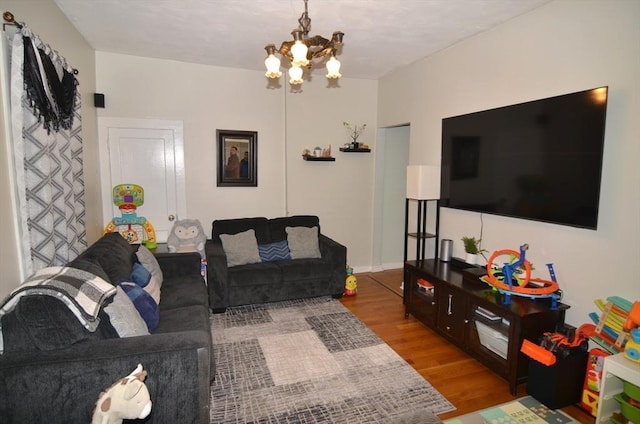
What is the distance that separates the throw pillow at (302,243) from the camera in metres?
4.21

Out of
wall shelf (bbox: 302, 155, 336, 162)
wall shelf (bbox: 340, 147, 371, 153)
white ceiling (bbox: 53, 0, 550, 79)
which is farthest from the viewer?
wall shelf (bbox: 340, 147, 371, 153)

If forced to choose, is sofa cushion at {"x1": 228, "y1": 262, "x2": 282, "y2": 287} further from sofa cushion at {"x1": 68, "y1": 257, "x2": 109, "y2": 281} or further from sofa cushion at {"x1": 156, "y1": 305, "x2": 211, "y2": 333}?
sofa cushion at {"x1": 68, "y1": 257, "x2": 109, "y2": 281}

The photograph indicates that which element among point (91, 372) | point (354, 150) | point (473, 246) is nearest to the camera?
point (91, 372)

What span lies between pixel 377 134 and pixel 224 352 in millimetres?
3509

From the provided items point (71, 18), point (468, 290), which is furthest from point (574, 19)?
point (71, 18)

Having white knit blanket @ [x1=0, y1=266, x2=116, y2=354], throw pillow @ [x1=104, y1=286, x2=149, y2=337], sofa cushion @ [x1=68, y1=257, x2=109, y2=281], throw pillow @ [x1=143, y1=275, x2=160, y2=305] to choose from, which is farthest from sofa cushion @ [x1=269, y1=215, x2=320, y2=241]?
white knit blanket @ [x1=0, y1=266, x2=116, y2=354]

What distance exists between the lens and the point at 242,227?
423 centimetres

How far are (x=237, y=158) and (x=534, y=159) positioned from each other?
3219 mm

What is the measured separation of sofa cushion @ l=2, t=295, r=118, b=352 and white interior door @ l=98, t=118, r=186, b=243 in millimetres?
2732

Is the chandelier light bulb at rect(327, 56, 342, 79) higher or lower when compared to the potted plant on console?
higher

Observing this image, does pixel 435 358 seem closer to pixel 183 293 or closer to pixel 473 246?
pixel 473 246

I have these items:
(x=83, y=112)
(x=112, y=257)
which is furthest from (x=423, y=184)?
(x=83, y=112)

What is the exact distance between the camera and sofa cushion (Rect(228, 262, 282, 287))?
3.73 m

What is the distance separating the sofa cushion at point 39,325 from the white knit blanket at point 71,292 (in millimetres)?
23
